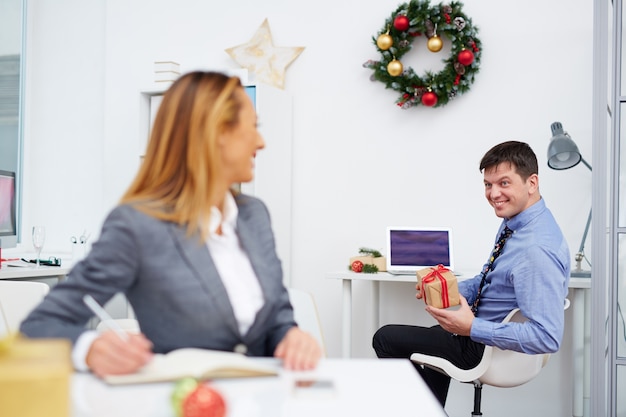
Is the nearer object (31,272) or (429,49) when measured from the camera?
(31,272)

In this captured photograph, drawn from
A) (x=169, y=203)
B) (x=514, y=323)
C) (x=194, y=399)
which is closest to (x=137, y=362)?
(x=194, y=399)

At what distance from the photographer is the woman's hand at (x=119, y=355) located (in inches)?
42.9

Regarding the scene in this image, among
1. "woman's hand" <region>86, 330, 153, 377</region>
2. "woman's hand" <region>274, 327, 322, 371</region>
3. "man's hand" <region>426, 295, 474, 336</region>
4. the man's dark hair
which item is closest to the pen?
"woman's hand" <region>86, 330, 153, 377</region>

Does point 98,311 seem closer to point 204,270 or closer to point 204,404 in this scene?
point 204,270

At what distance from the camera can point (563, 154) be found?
326 cm

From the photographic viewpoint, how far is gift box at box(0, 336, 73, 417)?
0.69 meters

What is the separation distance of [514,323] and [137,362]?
155 centimetres

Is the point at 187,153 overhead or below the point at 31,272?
overhead

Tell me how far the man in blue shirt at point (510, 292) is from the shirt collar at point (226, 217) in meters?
1.19

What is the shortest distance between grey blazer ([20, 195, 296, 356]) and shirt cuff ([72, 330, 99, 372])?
4 centimetres

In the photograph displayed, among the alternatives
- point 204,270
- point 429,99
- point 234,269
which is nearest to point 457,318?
point 234,269

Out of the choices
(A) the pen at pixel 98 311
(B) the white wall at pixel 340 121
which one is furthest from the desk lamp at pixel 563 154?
(A) the pen at pixel 98 311

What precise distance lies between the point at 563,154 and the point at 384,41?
3.75 feet

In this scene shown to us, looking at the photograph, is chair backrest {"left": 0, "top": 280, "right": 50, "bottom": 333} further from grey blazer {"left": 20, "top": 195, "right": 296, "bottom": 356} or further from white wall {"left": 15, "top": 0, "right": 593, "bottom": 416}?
white wall {"left": 15, "top": 0, "right": 593, "bottom": 416}
